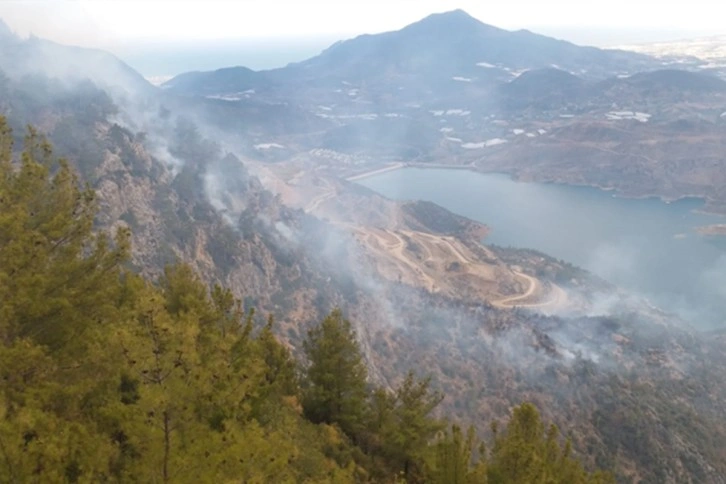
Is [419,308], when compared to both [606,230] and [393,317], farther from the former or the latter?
[606,230]

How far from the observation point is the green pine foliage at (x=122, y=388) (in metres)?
8.19

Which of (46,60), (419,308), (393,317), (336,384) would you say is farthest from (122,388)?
(46,60)

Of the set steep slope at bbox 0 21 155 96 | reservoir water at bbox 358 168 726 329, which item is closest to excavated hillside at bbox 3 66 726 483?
steep slope at bbox 0 21 155 96

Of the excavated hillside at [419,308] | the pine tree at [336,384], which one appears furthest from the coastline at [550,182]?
the pine tree at [336,384]

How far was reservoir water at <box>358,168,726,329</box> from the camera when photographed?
90.1m

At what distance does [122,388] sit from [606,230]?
11893cm

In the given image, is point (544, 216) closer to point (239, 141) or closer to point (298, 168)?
point (298, 168)

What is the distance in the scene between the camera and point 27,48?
2741 inches

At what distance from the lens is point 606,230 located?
11744cm

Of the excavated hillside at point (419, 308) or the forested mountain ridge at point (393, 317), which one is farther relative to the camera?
the excavated hillside at point (419, 308)

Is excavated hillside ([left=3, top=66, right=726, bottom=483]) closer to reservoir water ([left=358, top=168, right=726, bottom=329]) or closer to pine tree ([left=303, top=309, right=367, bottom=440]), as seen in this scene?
pine tree ([left=303, top=309, right=367, bottom=440])

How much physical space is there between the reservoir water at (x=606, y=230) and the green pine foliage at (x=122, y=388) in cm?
7933

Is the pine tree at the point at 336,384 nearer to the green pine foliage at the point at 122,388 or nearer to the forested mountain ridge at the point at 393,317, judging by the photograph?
the green pine foliage at the point at 122,388

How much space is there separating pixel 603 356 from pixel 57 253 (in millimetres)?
52303
